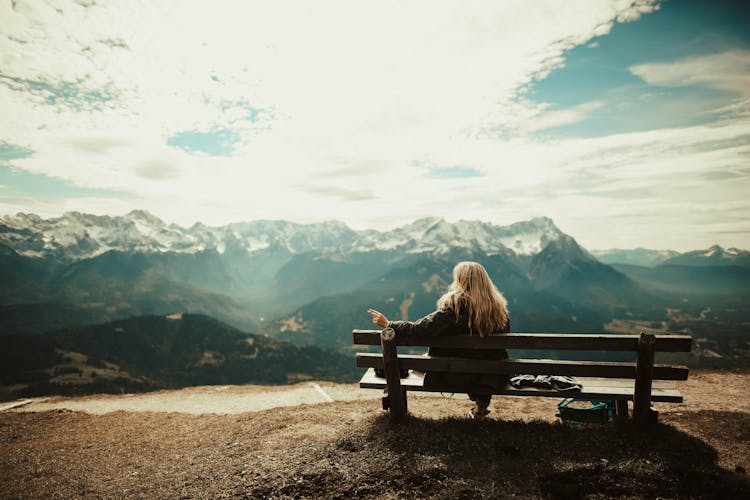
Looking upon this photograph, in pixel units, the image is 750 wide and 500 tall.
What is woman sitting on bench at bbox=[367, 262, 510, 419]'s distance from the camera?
7305mm

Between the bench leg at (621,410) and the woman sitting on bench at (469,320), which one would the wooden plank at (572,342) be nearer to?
the woman sitting on bench at (469,320)

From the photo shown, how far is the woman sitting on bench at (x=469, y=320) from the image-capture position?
7.30m

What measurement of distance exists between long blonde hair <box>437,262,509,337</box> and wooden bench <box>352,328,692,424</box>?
12.0 inches

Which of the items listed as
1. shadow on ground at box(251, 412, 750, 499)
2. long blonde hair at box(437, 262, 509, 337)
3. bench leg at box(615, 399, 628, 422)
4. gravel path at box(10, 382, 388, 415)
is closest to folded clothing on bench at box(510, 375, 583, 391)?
shadow on ground at box(251, 412, 750, 499)

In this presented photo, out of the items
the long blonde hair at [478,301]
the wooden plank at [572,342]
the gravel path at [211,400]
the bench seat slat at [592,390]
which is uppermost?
the long blonde hair at [478,301]

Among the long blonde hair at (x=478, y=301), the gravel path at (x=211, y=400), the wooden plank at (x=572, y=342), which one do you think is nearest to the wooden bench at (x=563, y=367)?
the wooden plank at (x=572, y=342)

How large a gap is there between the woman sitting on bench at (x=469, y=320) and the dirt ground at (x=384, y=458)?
1051mm

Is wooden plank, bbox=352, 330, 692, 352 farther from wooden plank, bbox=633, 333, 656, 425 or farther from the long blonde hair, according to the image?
the long blonde hair

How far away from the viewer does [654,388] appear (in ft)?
24.8

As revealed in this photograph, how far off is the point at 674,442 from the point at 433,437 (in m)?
4.20

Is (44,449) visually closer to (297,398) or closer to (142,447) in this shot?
(142,447)

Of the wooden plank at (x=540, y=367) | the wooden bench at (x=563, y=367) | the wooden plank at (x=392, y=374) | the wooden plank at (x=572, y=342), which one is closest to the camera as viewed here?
the wooden plank at (x=572, y=342)

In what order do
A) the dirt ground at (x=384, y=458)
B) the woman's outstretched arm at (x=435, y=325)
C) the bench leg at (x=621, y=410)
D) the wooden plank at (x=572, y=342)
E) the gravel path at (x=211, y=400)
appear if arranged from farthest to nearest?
the gravel path at (x=211, y=400) < the bench leg at (x=621, y=410) < the woman's outstretched arm at (x=435, y=325) < the wooden plank at (x=572, y=342) < the dirt ground at (x=384, y=458)

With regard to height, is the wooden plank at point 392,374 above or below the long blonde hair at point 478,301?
below
